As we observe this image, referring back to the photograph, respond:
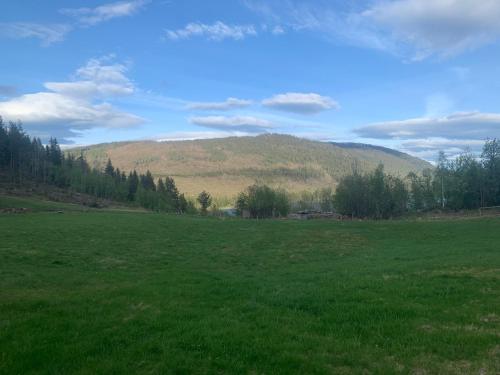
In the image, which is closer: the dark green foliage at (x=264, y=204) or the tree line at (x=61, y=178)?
the dark green foliage at (x=264, y=204)

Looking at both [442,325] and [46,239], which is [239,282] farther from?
[46,239]

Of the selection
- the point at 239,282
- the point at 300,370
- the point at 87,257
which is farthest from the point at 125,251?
the point at 300,370

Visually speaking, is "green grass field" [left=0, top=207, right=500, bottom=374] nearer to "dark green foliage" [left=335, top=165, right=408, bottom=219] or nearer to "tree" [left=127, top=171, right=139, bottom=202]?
"dark green foliage" [left=335, top=165, right=408, bottom=219]

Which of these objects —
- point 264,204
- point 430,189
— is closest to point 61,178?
point 264,204

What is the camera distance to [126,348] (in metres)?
8.56

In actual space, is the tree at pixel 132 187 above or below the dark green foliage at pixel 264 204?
above

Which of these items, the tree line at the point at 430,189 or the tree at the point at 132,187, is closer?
the tree line at the point at 430,189

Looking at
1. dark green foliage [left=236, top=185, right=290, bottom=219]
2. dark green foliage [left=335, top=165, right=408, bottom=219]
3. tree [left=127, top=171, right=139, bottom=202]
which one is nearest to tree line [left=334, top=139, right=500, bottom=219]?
dark green foliage [left=335, top=165, right=408, bottom=219]

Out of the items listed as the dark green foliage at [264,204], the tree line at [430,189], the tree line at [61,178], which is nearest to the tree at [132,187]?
the tree line at [61,178]

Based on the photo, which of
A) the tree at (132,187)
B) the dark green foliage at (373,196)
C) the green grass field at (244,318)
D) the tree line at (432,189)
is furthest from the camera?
the tree at (132,187)

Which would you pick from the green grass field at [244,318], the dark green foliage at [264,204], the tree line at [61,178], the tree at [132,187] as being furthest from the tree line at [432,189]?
the tree at [132,187]

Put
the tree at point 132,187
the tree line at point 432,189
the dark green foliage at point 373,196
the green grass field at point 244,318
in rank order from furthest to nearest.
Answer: the tree at point 132,187, the dark green foliage at point 373,196, the tree line at point 432,189, the green grass field at point 244,318

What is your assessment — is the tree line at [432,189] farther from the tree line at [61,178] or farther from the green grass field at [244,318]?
the green grass field at [244,318]

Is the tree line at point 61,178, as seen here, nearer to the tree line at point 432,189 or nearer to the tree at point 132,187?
the tree at point 132,187
